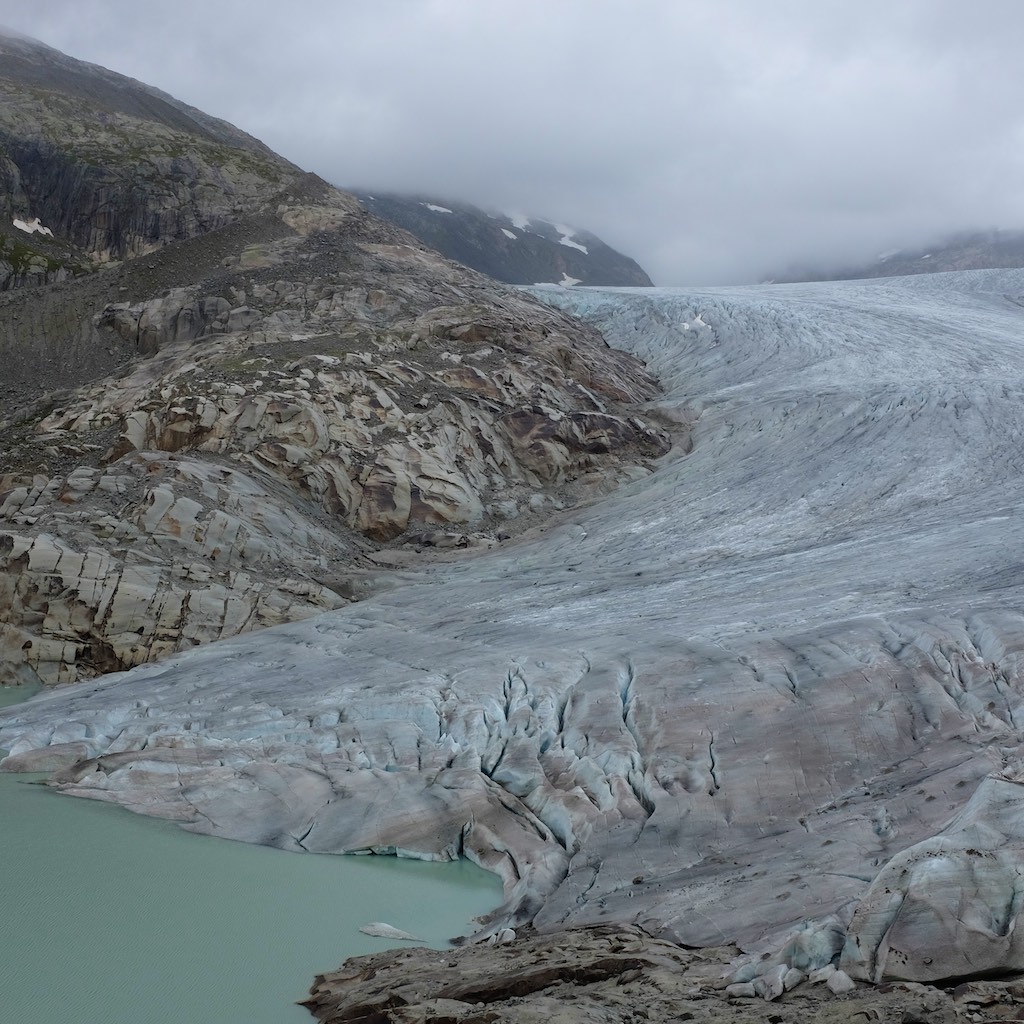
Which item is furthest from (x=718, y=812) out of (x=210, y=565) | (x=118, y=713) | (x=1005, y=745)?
(x=210, y=565)

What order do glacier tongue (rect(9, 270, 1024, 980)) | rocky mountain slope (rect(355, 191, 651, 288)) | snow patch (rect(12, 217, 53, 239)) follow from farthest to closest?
rocky mountain slope (rect(355, 191, 651, 288))
snow patch (rect(12, 217, 53, 239))
glacier tongue (rect(9, 270, 1024, 980))

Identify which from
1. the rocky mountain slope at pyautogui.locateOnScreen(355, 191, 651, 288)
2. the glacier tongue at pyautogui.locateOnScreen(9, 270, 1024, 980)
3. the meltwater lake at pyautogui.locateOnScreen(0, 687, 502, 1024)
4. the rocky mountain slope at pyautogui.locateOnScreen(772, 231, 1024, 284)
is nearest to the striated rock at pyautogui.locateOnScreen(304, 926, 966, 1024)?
the glacier tongue at pyautogui.locateOnScreen(9, 270, 1024, 980)

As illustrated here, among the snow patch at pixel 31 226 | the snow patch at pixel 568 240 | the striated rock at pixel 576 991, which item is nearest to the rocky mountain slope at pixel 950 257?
the snow patch at pixel 568 240

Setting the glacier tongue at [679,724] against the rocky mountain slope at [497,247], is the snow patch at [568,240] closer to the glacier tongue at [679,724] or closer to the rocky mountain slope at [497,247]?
the rocky mountain slope at [497,247]

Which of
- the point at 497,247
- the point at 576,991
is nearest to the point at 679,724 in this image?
the point at 576,991

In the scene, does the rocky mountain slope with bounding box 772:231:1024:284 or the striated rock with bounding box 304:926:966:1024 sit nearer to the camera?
the striated rock with bounding box 304:926:966:1024

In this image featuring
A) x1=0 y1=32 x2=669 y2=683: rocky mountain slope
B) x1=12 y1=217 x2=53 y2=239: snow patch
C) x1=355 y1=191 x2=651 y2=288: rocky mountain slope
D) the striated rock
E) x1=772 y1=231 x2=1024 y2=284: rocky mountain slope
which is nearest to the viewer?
the striated rock

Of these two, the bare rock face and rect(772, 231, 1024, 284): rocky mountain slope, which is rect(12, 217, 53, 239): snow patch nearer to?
the bare rock face
